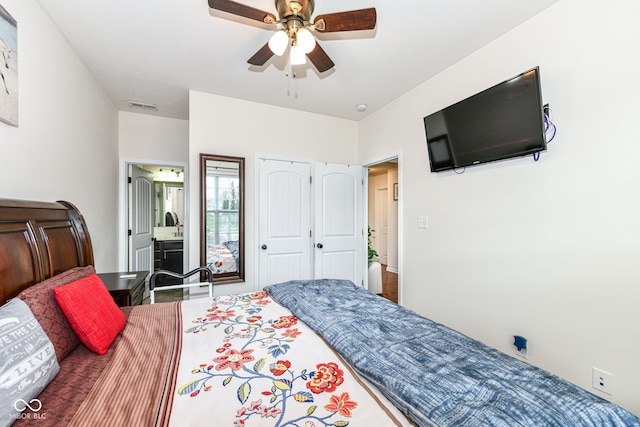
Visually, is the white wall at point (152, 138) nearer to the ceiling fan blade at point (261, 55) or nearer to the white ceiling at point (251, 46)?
the white ceiling at point (251, 46)

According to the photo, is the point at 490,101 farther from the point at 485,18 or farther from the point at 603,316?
the point at 603,316

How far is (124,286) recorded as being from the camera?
1939 mm

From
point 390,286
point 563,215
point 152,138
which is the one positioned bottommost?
point 390,286

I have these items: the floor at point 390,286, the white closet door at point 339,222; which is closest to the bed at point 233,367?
the white closet door at point 339,222

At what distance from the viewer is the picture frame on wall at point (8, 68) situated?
55.1 inches

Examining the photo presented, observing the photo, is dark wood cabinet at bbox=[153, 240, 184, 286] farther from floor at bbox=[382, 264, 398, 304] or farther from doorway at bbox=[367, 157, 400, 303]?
doorway at bbox=[367, 157, 400, 303]

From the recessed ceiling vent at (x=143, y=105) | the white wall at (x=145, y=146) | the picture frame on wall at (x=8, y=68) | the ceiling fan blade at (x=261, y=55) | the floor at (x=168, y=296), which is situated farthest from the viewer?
the floor at (x=168, y=296)

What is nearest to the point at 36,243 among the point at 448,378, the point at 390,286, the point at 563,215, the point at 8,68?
the point at 8,68

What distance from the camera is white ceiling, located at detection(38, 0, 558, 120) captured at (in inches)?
73.2

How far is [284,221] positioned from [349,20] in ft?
7.82

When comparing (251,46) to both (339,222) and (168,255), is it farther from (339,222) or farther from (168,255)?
(168,255)

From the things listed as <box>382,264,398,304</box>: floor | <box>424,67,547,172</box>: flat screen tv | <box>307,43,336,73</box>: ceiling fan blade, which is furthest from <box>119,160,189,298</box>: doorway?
<box>424,67,547,172</box>: flat screen tv

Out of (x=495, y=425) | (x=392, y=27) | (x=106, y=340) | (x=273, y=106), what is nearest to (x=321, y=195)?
(x=273, y=106)

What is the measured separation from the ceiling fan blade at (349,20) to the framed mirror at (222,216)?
1958 mm
